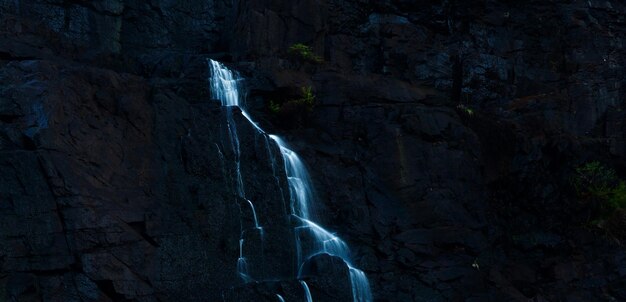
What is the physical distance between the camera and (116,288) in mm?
13062

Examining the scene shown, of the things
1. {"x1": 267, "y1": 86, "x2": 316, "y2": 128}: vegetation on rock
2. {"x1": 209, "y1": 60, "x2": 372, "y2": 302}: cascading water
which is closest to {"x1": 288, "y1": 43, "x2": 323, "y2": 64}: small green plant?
{"x1": 267, "y1": 86, "x2": 316, "y2": 128}: vegetation on rock

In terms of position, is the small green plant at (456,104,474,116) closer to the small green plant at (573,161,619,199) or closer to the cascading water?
the small green plant at (573,161,619,199)

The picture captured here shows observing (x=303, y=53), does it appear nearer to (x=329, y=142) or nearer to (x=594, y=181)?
(x=329, y=142)

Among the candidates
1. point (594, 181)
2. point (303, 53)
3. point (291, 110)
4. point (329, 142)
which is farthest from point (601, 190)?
point (303, 53)

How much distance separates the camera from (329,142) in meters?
19.2

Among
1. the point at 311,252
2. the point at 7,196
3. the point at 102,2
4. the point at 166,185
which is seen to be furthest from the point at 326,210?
the point at 102,2

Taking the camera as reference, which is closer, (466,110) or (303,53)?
(466,110)

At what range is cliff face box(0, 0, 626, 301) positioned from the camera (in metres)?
13.6

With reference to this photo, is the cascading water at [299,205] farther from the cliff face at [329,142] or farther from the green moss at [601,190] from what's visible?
the green moss at [601,190]

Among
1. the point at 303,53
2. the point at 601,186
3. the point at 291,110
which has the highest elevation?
the point at 303,53

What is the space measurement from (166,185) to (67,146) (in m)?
2.55

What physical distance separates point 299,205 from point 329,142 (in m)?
3.06

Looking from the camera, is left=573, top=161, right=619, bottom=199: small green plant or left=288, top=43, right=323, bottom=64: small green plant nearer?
left=573, top=161, right=619, bottom=199: small green plant

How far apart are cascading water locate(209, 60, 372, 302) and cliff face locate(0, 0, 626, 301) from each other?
32cm
